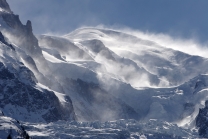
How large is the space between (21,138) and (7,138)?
4.09 meters

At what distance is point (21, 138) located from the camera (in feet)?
646

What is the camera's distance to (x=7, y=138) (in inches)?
7820
